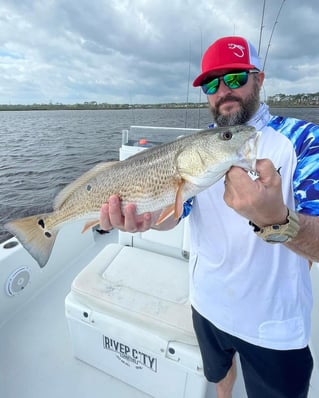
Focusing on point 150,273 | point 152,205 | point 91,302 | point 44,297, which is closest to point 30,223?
point 91,302

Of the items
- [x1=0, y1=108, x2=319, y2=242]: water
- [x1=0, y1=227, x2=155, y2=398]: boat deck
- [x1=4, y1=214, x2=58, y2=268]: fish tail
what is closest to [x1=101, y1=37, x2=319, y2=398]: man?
[x1=4, y1=214, x2=58, y2=268]: fish tail

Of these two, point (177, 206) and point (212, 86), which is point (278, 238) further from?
point (212, 86)

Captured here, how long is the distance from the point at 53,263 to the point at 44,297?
57 cm

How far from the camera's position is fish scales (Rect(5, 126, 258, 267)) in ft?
5.68

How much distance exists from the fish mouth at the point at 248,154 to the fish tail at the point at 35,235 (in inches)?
67.8

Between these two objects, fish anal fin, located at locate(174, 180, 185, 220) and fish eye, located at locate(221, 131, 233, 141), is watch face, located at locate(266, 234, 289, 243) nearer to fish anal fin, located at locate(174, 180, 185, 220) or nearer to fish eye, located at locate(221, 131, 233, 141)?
fish anal fin, located at locate(174, 180, 185, 220)

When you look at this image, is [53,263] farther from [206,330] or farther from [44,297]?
[206,330]

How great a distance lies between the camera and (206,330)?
2135 mm

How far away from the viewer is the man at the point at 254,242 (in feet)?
4.76

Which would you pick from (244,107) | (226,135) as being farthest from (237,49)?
(226,135)

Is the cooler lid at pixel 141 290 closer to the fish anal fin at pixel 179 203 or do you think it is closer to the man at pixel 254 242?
the man at pixel 254 242

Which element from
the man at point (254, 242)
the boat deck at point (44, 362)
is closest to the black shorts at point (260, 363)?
the man at point (254, 242)

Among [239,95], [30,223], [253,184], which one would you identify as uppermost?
[239,95]

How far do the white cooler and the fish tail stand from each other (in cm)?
55
